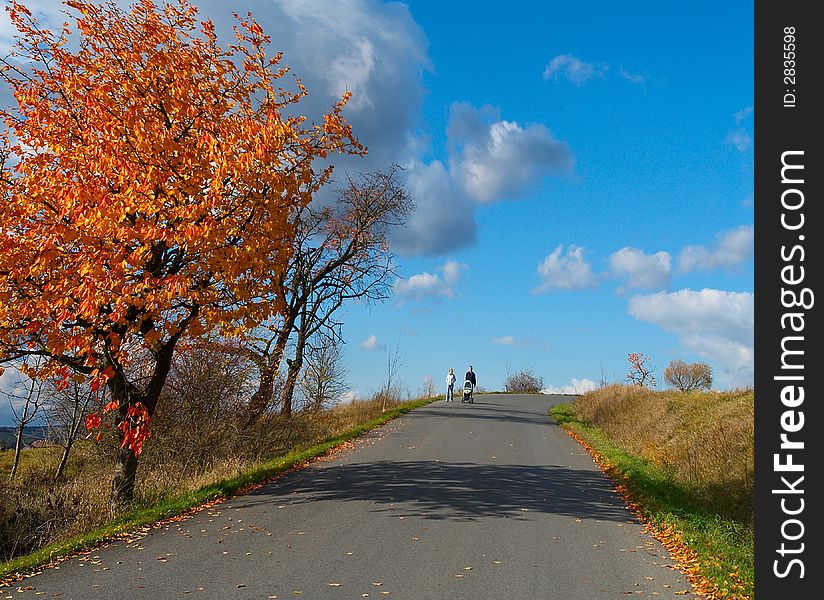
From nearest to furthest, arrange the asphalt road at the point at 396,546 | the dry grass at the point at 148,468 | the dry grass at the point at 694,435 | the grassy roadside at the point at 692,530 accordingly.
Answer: the asphalt road at the point at 396,546 < the grassy roadside at the point at 692,530 < the dry grass at the point at 694,435 < the dry grass at the point at 148,468

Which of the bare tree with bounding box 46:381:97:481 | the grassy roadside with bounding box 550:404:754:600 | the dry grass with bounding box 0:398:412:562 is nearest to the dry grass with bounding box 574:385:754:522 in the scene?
the grassy roadside with bounding box 550:404:754:600

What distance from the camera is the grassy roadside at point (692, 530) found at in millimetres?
7890

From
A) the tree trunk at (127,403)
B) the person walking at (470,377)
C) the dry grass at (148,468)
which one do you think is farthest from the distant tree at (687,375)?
the tree trunk at (127,403)

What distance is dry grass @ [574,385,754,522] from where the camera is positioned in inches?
540

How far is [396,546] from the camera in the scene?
9328 millimetres

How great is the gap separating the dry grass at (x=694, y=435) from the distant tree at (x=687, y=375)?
2371cm

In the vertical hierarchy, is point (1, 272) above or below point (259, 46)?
below

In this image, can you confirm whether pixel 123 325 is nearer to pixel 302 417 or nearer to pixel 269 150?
pixel 269 150

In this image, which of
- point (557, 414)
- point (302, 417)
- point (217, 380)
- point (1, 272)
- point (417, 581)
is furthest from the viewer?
point (557, 414)

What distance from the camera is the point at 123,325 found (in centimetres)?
1305

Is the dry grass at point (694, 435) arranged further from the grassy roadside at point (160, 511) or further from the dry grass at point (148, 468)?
the dry grass at point (148, 468)

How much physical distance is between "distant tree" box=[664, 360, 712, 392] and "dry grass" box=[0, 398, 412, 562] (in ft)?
107
